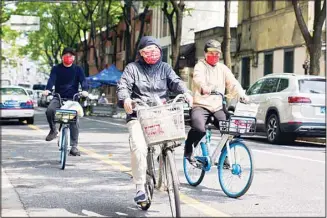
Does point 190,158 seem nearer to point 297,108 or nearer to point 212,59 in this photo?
point 212,59

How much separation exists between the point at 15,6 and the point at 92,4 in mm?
4867

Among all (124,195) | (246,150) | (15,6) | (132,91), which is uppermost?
(15,6)

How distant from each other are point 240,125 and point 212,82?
727 mm

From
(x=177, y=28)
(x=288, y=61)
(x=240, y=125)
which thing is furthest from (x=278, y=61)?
(x=240, y=125)

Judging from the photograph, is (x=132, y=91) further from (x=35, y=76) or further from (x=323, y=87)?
(x=35, y=76)

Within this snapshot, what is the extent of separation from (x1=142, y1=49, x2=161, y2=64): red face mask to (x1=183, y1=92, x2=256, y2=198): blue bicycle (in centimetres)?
119

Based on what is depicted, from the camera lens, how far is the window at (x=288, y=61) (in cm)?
2672

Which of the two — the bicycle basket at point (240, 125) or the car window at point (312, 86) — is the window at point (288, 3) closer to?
the car window at point (312, 86)

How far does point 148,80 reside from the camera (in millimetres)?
5816

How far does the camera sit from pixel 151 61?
5.76 m

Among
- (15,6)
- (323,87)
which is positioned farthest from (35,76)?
(323,87)

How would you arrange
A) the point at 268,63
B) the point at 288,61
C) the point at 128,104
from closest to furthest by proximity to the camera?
the point at 128,104
the point at 288,61
the point at 268,63

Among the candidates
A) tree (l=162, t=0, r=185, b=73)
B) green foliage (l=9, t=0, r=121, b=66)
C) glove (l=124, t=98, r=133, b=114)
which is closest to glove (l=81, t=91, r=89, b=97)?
glove (l=124, t=98, r=133, b=114)

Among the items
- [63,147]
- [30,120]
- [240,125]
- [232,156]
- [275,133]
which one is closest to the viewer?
[240,125]
